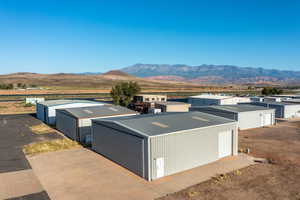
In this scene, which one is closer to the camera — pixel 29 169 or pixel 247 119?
pixel 29 169

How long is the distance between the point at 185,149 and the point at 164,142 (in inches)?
84.7

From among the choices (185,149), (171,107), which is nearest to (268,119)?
(171,107)

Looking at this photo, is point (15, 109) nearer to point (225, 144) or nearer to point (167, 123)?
point (167, 123)

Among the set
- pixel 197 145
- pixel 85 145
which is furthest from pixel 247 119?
pixel 85 145

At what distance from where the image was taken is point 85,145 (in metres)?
23.1

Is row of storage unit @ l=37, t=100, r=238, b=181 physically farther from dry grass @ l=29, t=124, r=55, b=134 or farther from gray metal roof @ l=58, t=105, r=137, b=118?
dry grass @ l=29, t=124, r=55, b=134

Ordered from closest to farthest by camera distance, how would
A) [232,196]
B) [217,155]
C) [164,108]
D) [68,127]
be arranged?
[232,196] → [217,155] → [68,127] → [164,108]

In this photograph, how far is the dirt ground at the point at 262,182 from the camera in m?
12.5

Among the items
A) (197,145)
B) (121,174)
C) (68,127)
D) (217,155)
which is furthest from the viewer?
(68,127)

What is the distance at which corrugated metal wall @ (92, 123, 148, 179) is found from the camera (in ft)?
49.6

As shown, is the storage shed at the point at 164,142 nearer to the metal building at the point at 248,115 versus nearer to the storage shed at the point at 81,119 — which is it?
the storage shed at the point at 81,119

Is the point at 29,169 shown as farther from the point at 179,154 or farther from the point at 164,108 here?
the point at 164,108

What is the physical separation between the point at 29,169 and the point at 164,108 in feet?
83.0

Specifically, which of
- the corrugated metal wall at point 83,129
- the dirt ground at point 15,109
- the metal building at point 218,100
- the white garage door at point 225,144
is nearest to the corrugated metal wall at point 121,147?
the corrugated metal wall at point 83,129
